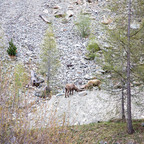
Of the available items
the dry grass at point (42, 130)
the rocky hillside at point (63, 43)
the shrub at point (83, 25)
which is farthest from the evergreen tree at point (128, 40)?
the shrub at point (83, 25)

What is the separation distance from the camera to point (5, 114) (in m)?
4.31

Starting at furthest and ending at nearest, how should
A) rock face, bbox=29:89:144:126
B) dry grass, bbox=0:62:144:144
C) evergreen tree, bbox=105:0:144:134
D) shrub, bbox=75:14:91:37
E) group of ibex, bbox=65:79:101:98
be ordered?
shrub, bbox=75:14:91:37
group of ibex, bbox=65:79:101:98
rock face, bbox=29:89:144:126
evergreen tree, bbox=105:0:144:134
dry grass, bbox=0:62:144:144

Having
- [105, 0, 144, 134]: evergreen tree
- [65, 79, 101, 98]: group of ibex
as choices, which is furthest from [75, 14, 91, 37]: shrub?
[105, 0, 144, 134]: evergreen tree

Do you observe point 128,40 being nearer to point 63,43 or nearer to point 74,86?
point 74,86

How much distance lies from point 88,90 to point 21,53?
960 centimetres

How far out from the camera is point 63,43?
82.1ft

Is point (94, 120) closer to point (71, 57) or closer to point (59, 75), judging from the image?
point (59, 75)

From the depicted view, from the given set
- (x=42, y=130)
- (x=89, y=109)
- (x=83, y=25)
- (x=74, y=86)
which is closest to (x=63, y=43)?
(x=83, y=25)

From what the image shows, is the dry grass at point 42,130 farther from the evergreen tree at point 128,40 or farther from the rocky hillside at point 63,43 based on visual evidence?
the rocky hillside at point 63,43

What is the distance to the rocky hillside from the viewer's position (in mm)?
12159

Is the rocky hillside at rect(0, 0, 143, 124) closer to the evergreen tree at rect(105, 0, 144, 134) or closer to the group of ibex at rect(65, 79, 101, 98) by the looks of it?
the group of ibex at rect(65, 79, 101, 98)

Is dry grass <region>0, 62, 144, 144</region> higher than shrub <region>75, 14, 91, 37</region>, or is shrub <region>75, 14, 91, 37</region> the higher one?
shrub <region>75, 14, 91, 37</region>

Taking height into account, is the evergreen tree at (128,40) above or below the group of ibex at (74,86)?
above

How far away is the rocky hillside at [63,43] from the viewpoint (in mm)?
12159
